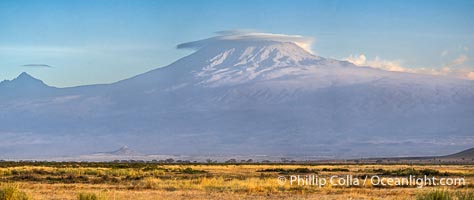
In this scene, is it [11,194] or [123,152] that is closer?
[11,194]

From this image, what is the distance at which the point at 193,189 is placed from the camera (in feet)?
117

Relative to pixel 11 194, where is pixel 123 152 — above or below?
above

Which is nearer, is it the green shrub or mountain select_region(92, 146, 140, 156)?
the green shrub

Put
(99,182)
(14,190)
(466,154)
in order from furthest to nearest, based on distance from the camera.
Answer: (466,154), (99,182), (14,190)

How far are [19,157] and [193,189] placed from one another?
165m

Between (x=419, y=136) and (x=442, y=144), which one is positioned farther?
(x=419, y=136)

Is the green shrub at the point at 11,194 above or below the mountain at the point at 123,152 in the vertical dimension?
below

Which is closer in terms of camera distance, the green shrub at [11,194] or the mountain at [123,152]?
the green shrub at [11,194]

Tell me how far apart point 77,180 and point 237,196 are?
14.7m

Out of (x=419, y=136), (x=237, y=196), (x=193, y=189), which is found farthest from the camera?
(x=419, y=136)

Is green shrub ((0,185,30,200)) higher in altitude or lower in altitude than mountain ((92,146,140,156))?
lower

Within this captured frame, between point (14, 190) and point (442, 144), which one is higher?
point (442, 144)

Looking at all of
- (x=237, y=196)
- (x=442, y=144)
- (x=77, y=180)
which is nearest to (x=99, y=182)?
(x=77, y=180)

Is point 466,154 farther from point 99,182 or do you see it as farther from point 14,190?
point 14,190
